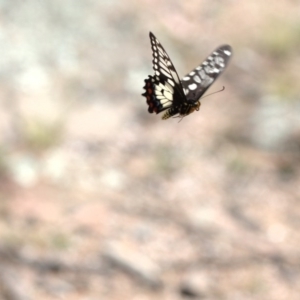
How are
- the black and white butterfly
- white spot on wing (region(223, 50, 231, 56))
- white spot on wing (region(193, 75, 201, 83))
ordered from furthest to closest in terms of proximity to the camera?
white spot on wing (region(193, 75, 201, 83))
white spot on wing (region(223, 50, 231, 56))
the black and white butterfly

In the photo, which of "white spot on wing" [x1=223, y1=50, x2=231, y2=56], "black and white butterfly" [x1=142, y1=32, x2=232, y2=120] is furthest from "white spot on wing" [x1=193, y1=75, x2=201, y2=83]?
"white spot on wing" [x1=223, y1=50, x2=231, y2=56]

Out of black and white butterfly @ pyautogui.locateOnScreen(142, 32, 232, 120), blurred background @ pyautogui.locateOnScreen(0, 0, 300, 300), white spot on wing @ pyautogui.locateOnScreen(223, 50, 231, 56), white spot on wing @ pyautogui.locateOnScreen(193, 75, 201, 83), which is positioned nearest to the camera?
black and white butterfly @ pyautogui.locateOnScreen(142, 32, 232, 120)

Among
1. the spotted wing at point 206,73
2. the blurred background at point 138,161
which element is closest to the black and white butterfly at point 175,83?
the spotted wing at point 206,73

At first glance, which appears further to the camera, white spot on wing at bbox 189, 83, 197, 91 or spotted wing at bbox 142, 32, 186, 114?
white spot on wing at bbox 189, 83, 197, 91

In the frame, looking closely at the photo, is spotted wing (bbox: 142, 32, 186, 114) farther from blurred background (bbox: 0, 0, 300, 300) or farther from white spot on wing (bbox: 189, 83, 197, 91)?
blurred background (bbox: 0, 0, 300, 300)

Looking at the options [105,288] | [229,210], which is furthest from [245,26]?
[105,288]
